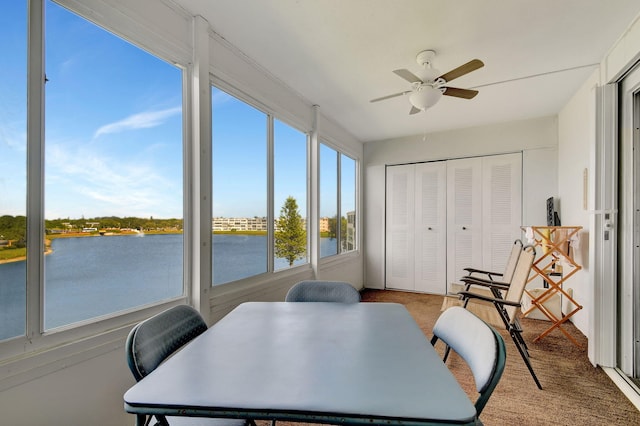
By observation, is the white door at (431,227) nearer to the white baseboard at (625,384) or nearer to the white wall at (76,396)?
the white baseboard at (625,384)

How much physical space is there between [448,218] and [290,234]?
2.75 metres

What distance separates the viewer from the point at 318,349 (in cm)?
111

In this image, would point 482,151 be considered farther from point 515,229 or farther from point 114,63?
point 114,63

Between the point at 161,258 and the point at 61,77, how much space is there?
1.11 meters

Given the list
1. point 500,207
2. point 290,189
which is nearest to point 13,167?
point 290,189

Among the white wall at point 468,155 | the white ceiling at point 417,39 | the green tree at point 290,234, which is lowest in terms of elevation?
the green tree at point 290,234

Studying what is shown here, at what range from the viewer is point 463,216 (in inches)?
178

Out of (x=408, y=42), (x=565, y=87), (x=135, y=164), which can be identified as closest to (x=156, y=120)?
(x=135, y=164)

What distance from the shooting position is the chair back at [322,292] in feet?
6.27

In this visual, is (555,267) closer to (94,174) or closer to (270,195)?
(270,195)

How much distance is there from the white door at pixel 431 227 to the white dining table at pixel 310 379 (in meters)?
3.67

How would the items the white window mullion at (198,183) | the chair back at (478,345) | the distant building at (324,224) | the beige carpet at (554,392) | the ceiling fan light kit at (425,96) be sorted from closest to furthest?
1. the chair back at (478,345)
2. the beige carpet at (554,392)
3. the white window mullion at (198,183)
4. the ceiling fan light kit at (425,96)
5. the distant building at (324,224)

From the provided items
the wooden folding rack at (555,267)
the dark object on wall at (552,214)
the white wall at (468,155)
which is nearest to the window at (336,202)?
the white wall at (468,155)

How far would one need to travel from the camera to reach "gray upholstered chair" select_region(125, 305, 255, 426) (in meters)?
1.08
